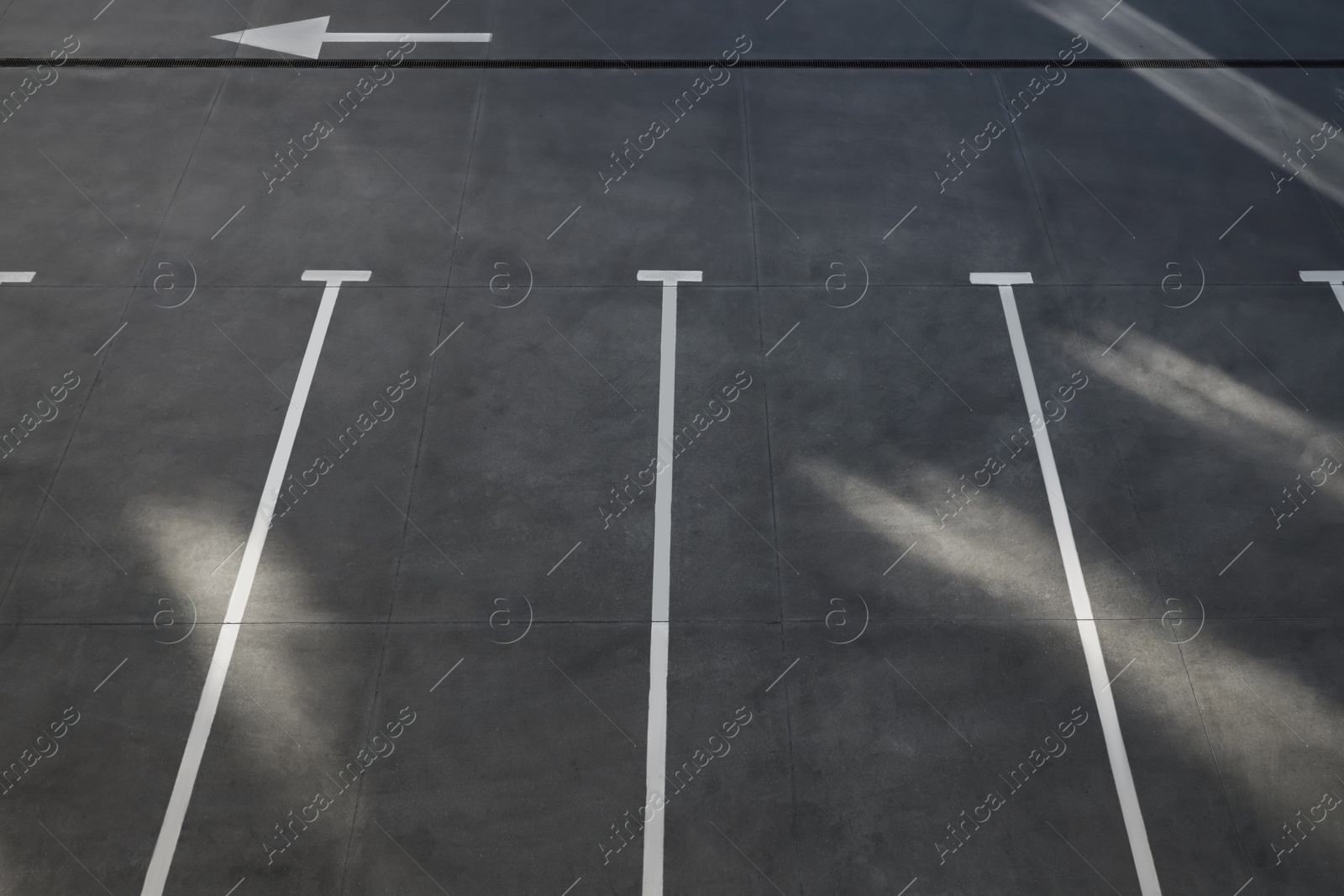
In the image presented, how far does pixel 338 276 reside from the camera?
1043cm

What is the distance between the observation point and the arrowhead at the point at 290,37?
1301cm

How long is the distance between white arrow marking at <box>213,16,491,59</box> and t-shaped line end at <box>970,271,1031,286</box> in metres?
7.46

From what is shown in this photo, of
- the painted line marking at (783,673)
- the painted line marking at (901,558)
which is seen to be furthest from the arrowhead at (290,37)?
the painted line marking at (783,673)

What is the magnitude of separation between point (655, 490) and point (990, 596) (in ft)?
10.1

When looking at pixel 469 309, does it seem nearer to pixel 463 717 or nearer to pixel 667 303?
pixel 667 303

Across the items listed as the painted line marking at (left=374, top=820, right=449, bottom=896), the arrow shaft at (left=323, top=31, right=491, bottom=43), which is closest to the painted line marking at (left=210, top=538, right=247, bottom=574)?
the painted line marking at (left=374, top=820, right=449, bottom=896)

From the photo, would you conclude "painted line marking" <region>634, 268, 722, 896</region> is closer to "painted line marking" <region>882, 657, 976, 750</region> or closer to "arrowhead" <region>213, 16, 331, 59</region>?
"painted line marking" <region>882, 657, 976, 750</region>

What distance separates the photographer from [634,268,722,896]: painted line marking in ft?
23.3

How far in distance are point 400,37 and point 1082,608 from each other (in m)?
11.2

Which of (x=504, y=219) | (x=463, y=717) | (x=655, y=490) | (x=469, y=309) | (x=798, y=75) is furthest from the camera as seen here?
(x=798, y=75)

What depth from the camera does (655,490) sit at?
8.84 metres

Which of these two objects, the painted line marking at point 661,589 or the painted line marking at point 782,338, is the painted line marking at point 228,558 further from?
the painted line marking at point 782,338

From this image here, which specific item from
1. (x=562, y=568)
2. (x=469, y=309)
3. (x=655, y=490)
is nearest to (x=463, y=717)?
(x=562, y=568)

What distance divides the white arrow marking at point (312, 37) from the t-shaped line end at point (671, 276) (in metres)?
5.08
